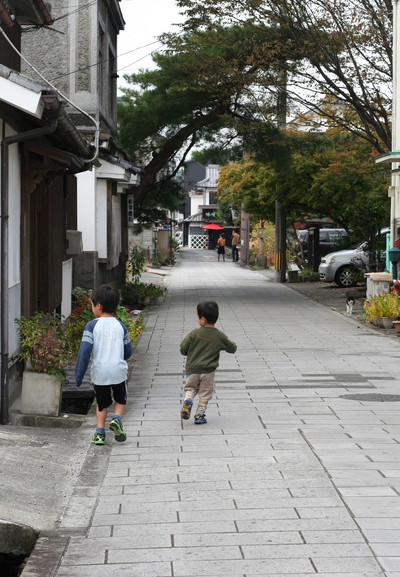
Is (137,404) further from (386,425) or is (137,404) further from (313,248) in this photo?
(313,248)

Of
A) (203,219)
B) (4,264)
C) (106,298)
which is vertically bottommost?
(106,298)

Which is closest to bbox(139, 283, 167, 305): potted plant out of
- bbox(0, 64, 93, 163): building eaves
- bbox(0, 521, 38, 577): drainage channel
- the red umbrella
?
bbox(0, 64, 93, 163): building eaves

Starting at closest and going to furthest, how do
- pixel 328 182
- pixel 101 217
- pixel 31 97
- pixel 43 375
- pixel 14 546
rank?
pixel 14 546 → pixel 31 97 → pixel 43 375 → pixel 101 217 → pixel 328 182

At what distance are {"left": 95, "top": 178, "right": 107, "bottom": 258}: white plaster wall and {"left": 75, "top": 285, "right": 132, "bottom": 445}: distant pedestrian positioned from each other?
12634mm

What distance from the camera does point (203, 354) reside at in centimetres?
938

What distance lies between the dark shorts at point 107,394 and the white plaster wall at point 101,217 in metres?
12.6

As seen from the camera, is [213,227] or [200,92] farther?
[213,227]

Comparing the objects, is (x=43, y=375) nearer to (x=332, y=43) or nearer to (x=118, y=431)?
(x=118, y=431)

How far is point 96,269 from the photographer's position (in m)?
20.7

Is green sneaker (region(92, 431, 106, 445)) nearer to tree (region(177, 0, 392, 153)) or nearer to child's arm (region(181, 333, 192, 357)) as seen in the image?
child's arm (region(181, 333, 192, 357))

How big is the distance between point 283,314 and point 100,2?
28.4ft

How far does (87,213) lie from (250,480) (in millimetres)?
14137

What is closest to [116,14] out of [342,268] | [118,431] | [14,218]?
[342,268]

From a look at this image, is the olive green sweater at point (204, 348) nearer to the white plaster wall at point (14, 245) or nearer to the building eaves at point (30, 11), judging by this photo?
the white plaster wall at point (14, 245)
